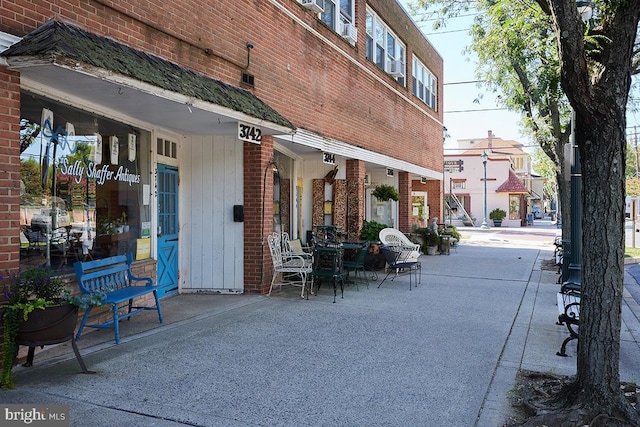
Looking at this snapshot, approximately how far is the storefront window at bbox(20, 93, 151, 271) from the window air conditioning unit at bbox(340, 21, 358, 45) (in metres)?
6.71

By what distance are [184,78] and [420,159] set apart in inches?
584

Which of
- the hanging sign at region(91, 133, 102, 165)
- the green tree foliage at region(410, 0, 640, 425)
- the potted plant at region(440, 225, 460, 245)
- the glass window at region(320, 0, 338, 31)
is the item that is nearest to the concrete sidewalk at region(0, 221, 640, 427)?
the green tree foliage at region(410, 0, 640, 425)

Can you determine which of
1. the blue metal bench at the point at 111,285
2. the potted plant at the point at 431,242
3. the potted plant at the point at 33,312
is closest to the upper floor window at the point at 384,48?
the potted plant at the point at 431,242

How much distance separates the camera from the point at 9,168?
4.78m

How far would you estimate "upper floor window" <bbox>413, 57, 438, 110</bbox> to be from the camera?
19833 millimetres

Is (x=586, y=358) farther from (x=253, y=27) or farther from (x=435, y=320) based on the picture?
(x=253, y=27)

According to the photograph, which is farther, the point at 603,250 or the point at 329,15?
the point at 329,15

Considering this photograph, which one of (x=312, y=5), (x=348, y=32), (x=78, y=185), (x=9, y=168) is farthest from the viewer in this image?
(x=348, y=32)

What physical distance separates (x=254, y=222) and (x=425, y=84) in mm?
14578

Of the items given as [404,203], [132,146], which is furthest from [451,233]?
[132,146]

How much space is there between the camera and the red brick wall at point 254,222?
9000 millimetres

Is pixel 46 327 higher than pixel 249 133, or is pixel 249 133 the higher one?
pixel 249 133

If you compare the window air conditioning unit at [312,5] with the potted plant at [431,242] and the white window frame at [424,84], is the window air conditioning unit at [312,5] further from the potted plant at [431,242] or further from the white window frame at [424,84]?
the potted plant at [431,242]

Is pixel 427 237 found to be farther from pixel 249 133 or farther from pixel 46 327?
pixel 46 327
